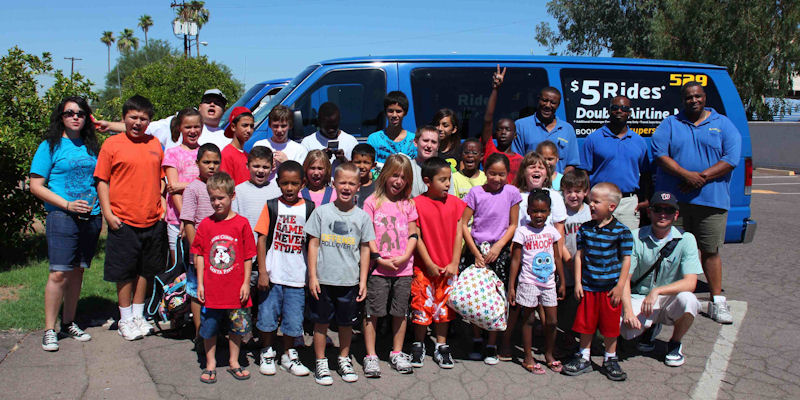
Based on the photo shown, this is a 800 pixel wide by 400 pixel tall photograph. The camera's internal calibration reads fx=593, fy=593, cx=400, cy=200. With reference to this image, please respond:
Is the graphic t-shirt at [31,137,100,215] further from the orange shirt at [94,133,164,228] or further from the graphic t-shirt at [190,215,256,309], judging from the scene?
the graphic t-shirt at [190,215,256,309]

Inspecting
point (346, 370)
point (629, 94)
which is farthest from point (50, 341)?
point (629, 94)

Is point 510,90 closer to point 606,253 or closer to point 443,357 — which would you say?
point 606,253

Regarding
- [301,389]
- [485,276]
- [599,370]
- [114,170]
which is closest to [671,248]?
[599,370]

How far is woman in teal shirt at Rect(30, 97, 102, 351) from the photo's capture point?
14.4 ft

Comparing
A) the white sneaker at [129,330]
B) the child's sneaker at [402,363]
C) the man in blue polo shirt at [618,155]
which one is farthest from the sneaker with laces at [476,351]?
the white sneaker at [129,330]

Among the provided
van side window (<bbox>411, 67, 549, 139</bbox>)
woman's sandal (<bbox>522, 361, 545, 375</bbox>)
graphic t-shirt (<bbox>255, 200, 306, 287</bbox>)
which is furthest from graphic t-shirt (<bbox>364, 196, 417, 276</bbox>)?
van side window (<bbox>411, 67, 549, 139</bbox>)

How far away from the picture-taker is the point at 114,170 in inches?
175

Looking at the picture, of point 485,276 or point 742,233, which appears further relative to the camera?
point 742,233

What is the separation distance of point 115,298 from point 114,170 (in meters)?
1.80

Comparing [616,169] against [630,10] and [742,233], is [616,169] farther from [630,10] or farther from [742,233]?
[630,10]

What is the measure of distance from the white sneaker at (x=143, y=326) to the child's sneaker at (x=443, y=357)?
7.59 ft

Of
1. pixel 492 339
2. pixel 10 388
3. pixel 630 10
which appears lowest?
pixel 10 388

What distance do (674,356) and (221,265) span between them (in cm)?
331

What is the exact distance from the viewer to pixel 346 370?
4.05 m
